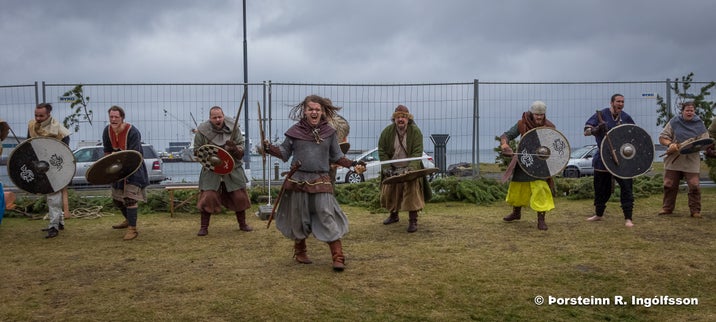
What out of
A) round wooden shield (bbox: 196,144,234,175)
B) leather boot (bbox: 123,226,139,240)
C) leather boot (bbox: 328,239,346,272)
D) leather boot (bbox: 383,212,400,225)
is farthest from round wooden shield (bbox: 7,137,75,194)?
leather boot (bbox: 383,212,400,225)

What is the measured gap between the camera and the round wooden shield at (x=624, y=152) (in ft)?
23.4

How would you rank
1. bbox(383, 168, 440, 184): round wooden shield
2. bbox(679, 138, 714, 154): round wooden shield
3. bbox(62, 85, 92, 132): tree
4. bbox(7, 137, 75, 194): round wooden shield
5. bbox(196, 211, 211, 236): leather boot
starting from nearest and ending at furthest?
1. bbox(7, 137, 75, 194): round wooden shield
2. bbox(383, 168, 440, 184): round wooden shield
3. bbox(196, 211, 211, 236): leather boot
4. bbox(679, 138, 714, 154): round wooden shield
5. bbox(62, 85, 92, 132): tree

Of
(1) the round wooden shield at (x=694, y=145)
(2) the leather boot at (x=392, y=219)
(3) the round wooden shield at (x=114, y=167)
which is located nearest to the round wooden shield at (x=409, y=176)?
(2) the leather boot at (x=392, y=219)

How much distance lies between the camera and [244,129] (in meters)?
11.7

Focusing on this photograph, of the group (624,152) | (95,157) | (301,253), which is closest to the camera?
(301,253)

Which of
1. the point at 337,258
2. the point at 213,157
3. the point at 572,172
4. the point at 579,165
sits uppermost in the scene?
the point at 213,157

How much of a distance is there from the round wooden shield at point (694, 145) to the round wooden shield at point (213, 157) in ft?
18.0

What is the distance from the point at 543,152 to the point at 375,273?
2.99m

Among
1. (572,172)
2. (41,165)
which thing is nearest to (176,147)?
(41,165)

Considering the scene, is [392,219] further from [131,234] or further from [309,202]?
[131,234]

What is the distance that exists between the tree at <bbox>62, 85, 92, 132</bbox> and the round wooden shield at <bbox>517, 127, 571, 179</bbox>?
687 cm

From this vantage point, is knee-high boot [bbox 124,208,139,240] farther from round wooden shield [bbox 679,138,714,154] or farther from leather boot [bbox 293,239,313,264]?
round wooden shield [bbox 679,138,714,154]

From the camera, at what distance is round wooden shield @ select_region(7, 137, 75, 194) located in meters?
6.52

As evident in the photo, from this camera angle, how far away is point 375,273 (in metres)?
5.11
